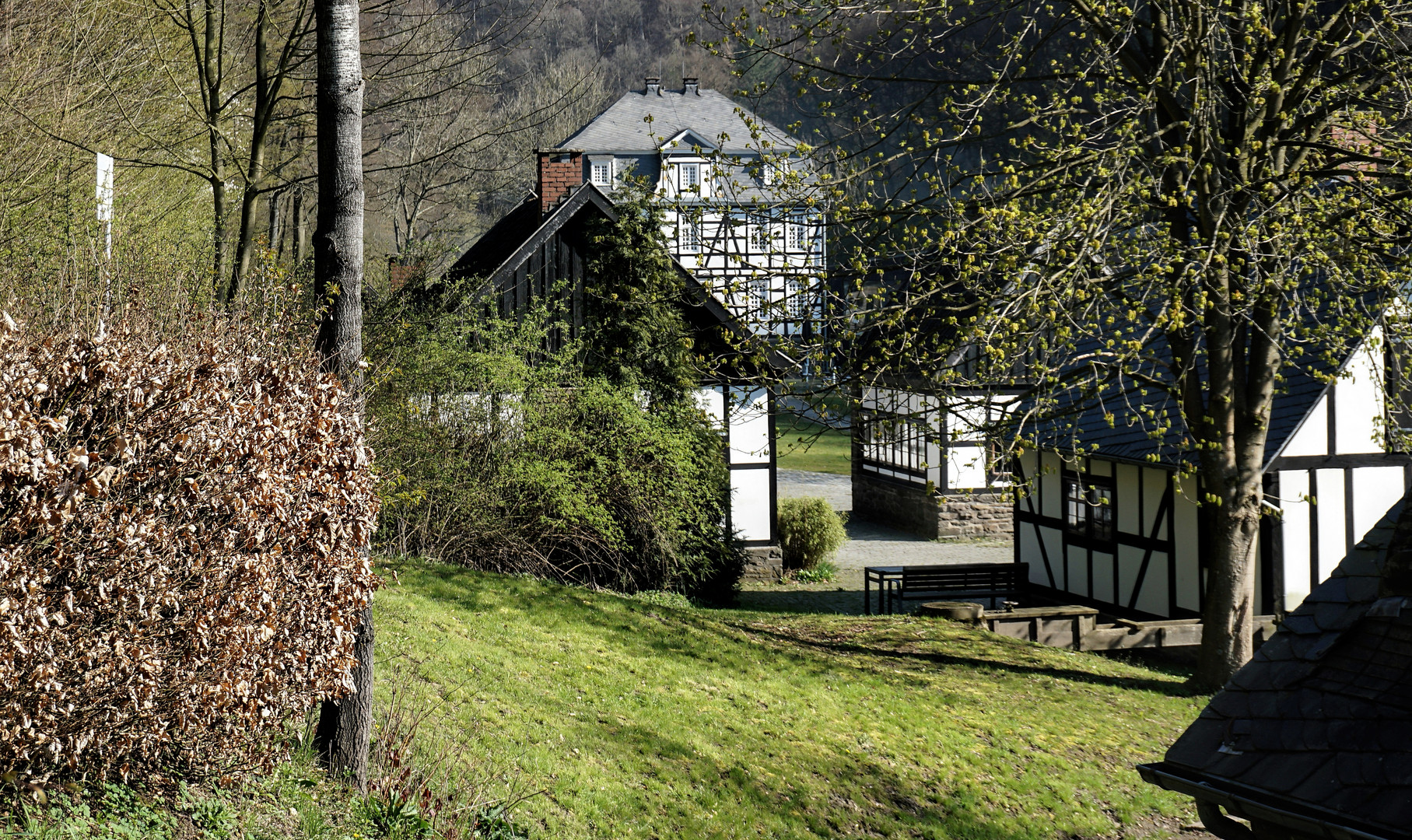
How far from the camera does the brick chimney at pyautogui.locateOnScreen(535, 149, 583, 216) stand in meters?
21.8

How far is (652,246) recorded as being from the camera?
18.0m

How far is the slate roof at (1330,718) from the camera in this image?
14.1 ft

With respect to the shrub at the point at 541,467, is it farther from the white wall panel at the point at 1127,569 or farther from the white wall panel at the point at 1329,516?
the white wall panel at the point at 1329,516

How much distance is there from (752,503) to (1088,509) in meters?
5.83

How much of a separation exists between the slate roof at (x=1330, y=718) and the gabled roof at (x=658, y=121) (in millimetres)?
39423

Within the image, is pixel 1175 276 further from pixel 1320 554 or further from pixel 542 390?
pixel 542 390

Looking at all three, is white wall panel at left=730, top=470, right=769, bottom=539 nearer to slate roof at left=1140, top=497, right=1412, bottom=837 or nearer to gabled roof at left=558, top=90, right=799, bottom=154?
slate roof at left=1140, top=497, right=1412, bottom=837

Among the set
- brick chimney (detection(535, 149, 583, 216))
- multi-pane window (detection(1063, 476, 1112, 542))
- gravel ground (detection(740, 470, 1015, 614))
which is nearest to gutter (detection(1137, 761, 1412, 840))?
multi-pane window (detection(1063, 476, 1112, 542))

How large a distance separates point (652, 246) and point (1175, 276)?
28.7 ft

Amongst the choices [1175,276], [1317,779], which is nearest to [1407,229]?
[1175,276]

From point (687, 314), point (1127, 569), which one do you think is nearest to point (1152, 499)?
point (1127, 569)

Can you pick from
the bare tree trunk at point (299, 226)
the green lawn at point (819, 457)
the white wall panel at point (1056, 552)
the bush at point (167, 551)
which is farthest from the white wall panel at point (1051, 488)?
the green lawn at point (819, 457)

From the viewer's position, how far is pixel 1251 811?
4.59 metres

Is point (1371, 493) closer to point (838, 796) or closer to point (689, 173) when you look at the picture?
point (838, 796)
